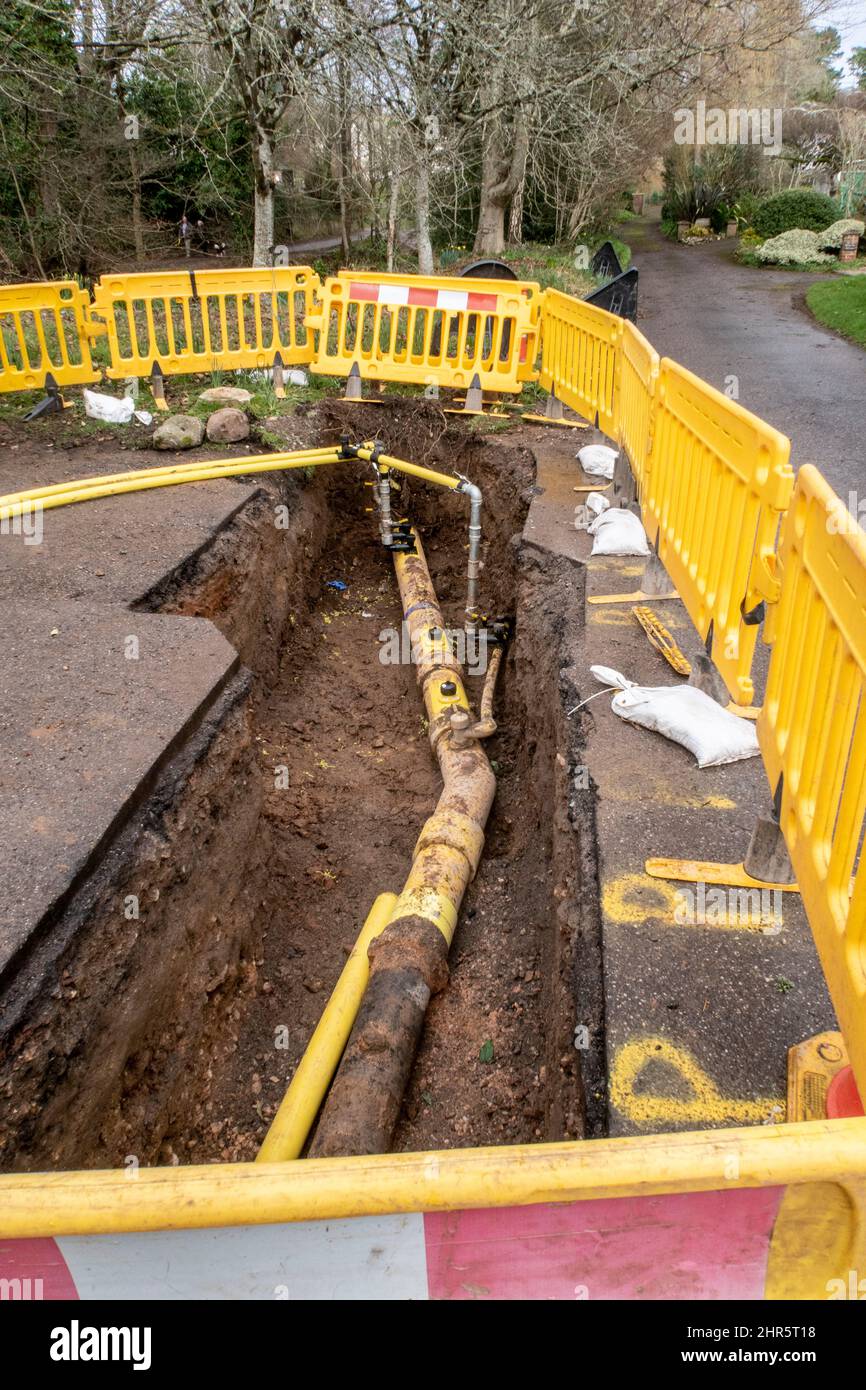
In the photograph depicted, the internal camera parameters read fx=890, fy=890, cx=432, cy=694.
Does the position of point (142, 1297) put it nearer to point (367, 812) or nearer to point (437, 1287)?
point (437, 1287)

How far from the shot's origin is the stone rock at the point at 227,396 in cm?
893

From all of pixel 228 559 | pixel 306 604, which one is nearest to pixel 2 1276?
pixel 228 559

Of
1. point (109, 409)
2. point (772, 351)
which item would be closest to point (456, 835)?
point (109, 409)

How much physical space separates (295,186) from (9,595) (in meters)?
19.4

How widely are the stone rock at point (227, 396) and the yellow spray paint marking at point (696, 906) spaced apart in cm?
723

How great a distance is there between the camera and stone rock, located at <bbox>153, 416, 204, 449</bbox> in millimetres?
7953

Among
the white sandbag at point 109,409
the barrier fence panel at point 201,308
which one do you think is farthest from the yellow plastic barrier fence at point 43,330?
the white sandbag at point 109,409

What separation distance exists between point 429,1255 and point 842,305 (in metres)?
18.1

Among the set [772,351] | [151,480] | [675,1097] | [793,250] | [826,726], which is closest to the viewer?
[826,726]

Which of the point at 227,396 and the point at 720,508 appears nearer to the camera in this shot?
the point at 720,508

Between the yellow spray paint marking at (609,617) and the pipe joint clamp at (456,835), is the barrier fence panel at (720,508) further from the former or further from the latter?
the pipe joint clamp at (456,835)

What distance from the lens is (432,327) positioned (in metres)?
9.28

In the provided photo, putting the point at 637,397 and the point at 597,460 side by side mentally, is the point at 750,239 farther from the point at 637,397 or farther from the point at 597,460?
the point at 637,397

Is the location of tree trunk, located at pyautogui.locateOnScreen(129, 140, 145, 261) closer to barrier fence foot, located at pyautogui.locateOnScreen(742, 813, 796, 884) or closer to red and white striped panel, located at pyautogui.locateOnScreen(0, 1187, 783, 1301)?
barrier fence foot, located at pyautogui.locateOnScreen(742, 813, 796, 884)
